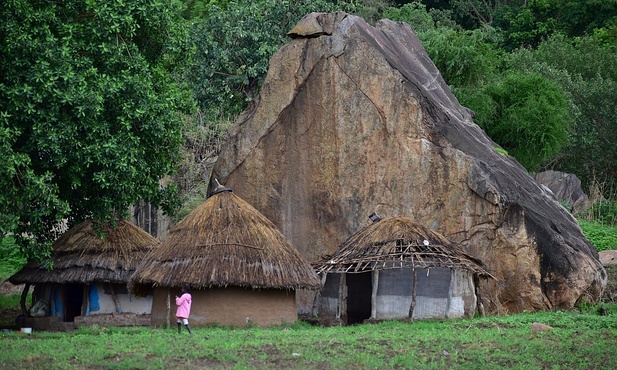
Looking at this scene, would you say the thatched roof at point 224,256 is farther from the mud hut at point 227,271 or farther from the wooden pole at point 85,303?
the wooden pole at point 85,303

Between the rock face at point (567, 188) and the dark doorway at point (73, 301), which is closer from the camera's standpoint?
the dark doorway at point (73, 301)

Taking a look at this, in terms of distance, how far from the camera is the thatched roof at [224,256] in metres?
19.9

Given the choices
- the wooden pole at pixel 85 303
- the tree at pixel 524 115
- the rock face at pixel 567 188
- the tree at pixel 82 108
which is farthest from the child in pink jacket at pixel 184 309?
the rock face at pixel 567 188

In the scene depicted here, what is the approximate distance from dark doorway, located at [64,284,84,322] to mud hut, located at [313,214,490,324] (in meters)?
6.36

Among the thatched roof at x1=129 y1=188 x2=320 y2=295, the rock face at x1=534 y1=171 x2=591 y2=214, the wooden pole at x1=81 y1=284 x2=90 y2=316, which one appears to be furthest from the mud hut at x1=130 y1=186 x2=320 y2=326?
the rock face at x1=534 y1=171 x2=591 y2=214

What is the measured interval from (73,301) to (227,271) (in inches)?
236

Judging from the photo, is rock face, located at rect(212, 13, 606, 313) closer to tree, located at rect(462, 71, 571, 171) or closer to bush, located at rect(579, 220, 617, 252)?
tree, located at rect(462, 71, 571, 171)

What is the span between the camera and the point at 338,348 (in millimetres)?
16031

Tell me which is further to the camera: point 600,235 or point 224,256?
point 600,235

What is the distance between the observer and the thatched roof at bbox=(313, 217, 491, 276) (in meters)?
20.3

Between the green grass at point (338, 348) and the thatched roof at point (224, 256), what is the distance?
1.20 meters

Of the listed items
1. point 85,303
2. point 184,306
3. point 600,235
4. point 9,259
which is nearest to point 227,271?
point 184,306

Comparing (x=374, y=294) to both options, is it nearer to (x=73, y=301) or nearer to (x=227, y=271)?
(x=227, y=271)

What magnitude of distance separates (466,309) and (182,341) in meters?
6.82
